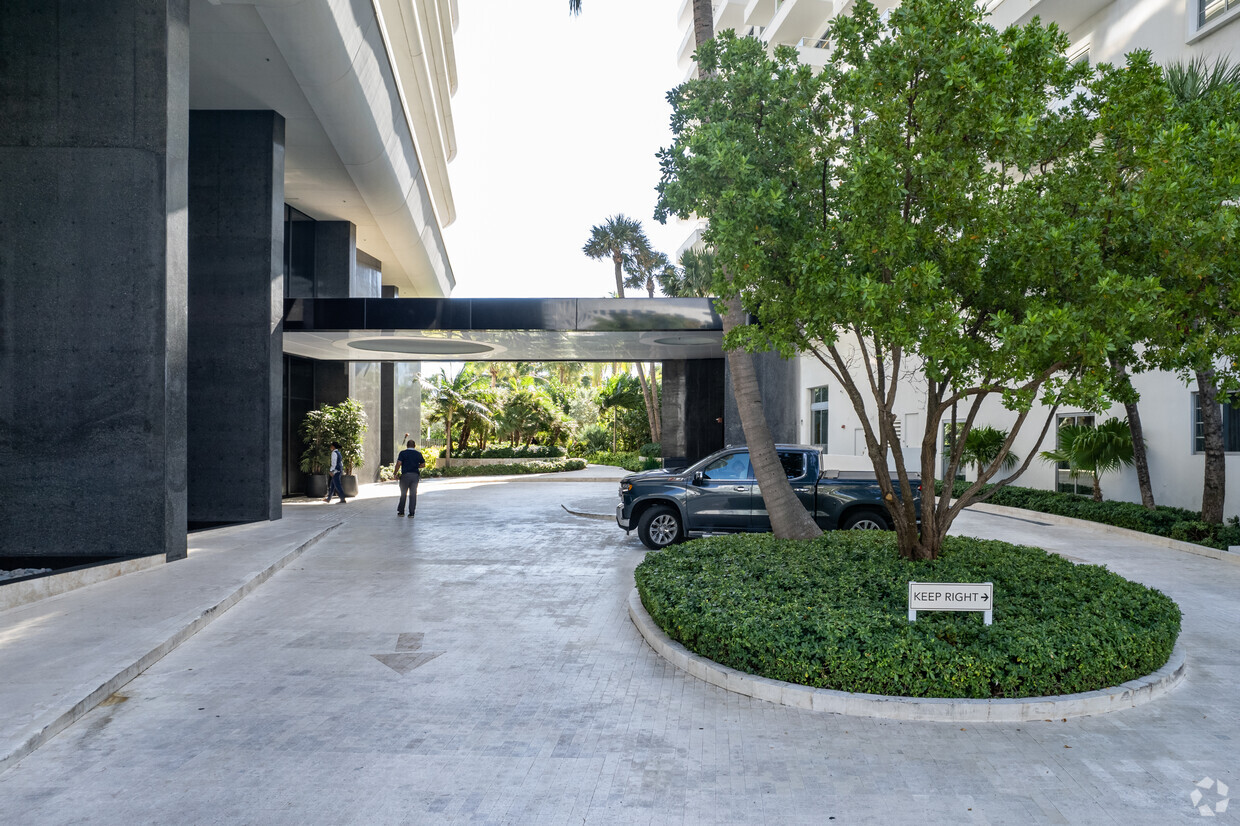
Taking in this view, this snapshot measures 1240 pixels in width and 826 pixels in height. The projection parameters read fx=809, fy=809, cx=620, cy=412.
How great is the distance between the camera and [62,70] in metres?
10.5

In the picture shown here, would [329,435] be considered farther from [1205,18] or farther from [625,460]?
[1205,18]

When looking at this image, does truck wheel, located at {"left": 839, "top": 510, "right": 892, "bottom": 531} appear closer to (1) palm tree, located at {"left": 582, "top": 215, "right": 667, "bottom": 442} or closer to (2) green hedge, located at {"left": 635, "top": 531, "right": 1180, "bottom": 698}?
(2) green hedge, located at {"left": 635, "top": 531, "right": 1180, "bottom": 698}

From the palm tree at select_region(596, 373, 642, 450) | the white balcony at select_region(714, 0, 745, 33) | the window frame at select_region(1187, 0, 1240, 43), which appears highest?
the white balcony at select_region(714, 0, 745, 33)

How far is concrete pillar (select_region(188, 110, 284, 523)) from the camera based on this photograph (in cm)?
1570

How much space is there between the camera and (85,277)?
34.5 ft

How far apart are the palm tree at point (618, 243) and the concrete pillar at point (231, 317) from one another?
3017 centimetres

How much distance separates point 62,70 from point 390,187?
1029 centimetres

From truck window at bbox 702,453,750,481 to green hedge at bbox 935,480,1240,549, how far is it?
3.14 metres

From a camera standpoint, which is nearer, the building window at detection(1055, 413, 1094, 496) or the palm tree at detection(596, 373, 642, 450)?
the building window at detection(1055, 413, 1094, 496)

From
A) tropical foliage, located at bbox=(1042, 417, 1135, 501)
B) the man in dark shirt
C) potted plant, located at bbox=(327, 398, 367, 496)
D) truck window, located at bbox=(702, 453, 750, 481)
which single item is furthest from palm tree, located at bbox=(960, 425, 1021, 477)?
potted plant, located at bbox=(327, 398, 367, 496)

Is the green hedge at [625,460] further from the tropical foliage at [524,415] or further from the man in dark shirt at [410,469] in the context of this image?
the man in dark shirt at [410,469]

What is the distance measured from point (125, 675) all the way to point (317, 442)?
16.7 metres

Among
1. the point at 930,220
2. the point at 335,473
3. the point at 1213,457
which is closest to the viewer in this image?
the point at 930,220

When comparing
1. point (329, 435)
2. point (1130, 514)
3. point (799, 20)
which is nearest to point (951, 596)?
point (1130, 514)
